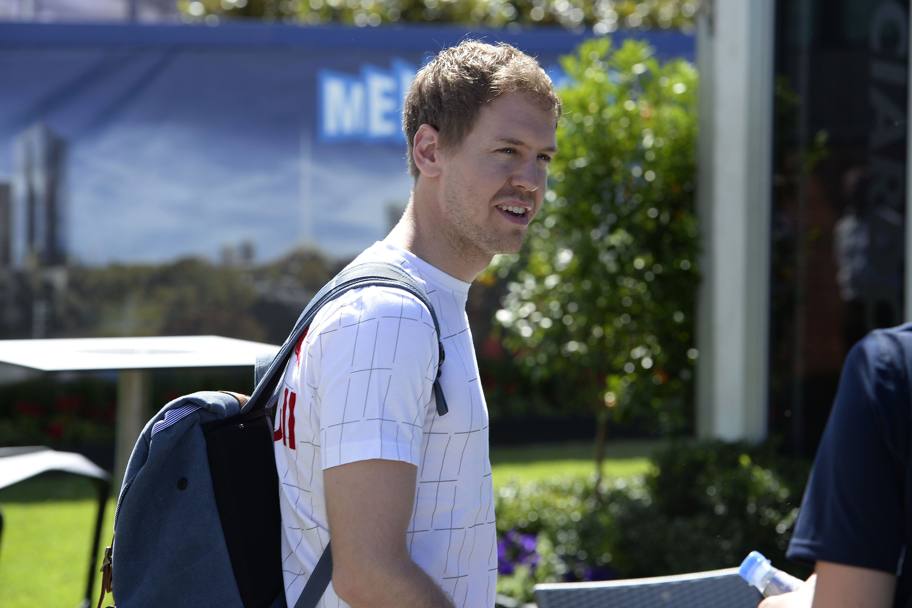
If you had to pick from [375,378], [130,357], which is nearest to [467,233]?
[375,378]

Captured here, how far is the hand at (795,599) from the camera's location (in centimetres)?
193

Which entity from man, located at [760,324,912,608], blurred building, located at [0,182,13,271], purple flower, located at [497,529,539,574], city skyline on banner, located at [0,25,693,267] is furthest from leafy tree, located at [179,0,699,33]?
man, located at [760,324,912,608]

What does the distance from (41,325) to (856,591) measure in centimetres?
1116

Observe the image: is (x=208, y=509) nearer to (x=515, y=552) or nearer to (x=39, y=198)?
(x=515, y=552)

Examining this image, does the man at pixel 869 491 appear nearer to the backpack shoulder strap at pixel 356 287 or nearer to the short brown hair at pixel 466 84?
the backpack shoulder strap at pixel 356 287

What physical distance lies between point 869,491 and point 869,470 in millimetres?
27

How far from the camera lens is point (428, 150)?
218 cm

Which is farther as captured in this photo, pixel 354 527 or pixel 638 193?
pixel 638 193

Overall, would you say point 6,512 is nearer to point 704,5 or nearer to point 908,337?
point 704,5

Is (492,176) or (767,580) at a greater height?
(492,176)

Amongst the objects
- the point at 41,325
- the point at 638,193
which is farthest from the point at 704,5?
the point at 41,325

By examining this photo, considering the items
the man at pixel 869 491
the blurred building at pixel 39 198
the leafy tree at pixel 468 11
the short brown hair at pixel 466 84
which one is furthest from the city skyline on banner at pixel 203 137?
the man at pixel 869 491

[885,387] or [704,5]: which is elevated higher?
[704,5]

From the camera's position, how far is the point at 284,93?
1197cm
